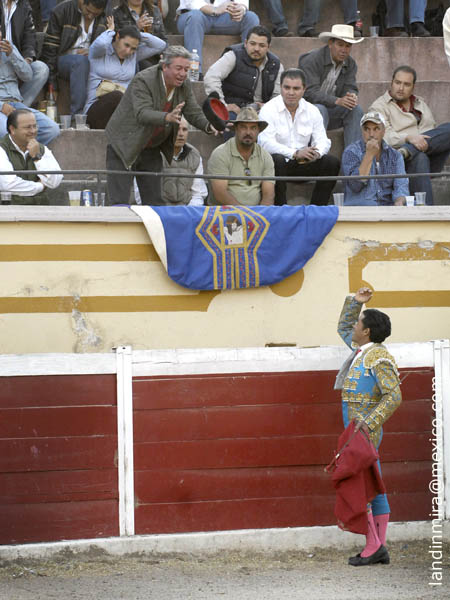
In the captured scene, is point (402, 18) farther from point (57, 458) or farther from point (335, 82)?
point (57, 458)

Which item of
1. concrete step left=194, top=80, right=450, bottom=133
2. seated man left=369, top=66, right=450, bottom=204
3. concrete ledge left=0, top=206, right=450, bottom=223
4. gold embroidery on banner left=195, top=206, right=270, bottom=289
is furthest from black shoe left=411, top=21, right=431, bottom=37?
gold embroidery on banner left=195, top=206, right=270, bottom=289

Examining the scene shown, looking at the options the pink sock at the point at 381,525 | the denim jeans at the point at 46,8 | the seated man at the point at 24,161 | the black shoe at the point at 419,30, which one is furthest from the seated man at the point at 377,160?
the denim jeans at the point at 46,8

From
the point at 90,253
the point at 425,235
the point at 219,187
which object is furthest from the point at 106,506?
the point at 425,235

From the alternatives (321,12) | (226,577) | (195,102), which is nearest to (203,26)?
(321,12)

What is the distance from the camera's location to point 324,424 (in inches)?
228

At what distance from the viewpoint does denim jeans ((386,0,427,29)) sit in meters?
10.4

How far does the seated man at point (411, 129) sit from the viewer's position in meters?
7.85

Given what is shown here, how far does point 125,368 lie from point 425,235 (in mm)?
2243

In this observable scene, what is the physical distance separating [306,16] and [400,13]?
91 cm

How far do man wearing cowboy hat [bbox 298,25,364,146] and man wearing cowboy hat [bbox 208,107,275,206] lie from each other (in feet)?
4.22

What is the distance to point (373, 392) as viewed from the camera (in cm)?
522

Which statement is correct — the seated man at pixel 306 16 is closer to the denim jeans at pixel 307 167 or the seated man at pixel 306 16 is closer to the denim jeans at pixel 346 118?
the denim jeans at pixel 346 118

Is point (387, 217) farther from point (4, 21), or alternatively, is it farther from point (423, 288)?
point (4, 21)

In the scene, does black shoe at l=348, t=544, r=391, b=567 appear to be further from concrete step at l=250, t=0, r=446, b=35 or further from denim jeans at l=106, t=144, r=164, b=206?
concrete step at l=250, t=0, r=446, b=35
